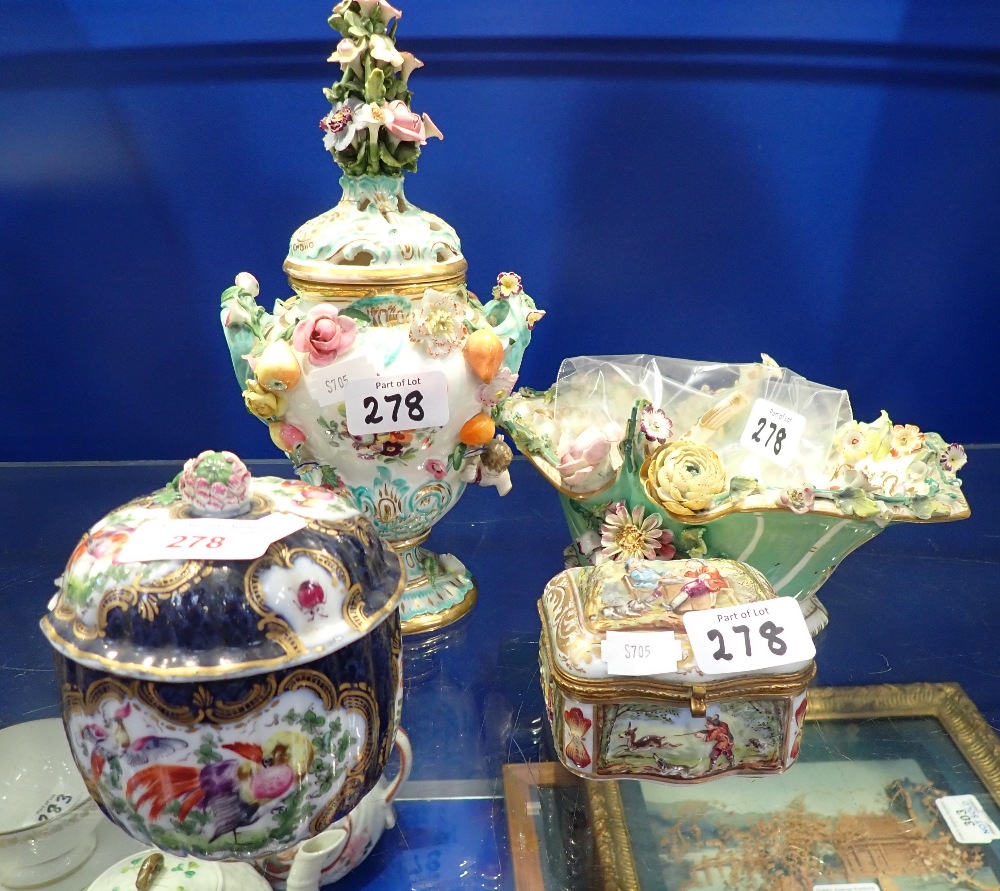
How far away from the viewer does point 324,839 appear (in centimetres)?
111

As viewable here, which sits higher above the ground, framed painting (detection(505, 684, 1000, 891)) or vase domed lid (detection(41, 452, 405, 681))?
vase domed lid (detection(41, 452, 405, 681))

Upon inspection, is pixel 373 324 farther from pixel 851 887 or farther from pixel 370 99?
pixel 851 887

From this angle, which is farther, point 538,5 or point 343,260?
point 538,5

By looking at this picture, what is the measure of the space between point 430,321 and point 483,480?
37 cm

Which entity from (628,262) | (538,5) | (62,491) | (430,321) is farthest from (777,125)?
(62,491)

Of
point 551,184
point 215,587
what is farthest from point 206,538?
point 551,184

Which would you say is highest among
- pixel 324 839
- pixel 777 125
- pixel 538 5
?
pixel 538 5

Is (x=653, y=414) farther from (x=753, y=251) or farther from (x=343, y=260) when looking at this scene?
(x=753, y=251)

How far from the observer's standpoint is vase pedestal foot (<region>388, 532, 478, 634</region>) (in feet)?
5.58

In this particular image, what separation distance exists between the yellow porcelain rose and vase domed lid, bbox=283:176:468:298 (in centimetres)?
48

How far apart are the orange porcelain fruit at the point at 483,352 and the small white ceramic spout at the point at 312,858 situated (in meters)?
0.75

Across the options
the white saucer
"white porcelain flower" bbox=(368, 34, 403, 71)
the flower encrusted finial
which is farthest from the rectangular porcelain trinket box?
"white porcelain flower" bbox=(368, 34, 403, 71)

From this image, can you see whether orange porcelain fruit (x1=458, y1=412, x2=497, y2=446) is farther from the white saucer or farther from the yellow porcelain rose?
the white saucer

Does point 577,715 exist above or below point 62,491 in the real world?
above
